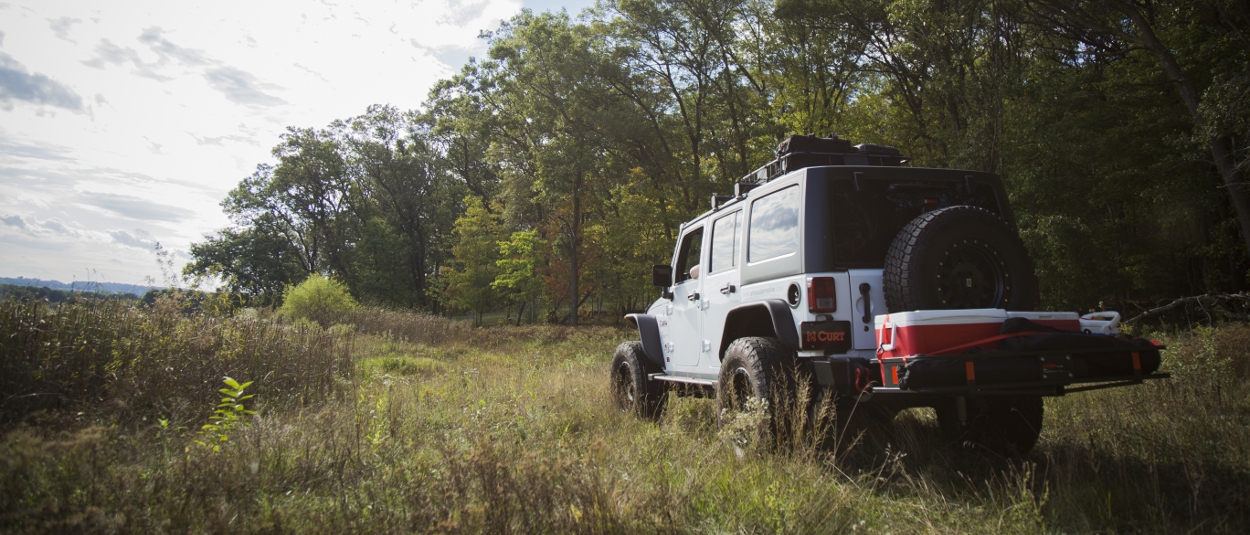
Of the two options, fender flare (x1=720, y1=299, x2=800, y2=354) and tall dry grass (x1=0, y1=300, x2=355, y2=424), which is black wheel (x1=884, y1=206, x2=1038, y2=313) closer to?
fender flare (x1=720, y1=299, x2=800, y2=354)

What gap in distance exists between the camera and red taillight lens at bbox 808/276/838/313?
12.4ft

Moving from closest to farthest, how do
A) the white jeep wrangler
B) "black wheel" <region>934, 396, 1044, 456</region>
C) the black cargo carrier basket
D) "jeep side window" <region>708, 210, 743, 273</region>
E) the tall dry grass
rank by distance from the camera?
the black cargo carrier basket → the white jeep wrangler → "black wheel" <region>934, 396, 1044, 456</region> → the tall dry grass → "jeep side window" <region>708, 210, 743, 273</region>

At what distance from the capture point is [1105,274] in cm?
1489

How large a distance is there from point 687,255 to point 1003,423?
3166 millimetres

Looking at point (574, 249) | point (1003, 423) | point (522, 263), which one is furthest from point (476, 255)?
point (1003, 423)

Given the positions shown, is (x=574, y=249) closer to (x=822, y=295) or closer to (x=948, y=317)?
(x=822, y=295)

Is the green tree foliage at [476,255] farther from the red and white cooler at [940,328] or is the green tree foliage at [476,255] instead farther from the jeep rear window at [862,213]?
the red and white cooler at [940,328]

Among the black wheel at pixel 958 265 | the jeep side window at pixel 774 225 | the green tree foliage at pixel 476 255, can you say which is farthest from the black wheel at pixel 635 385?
the green tree foliage at pixel 476 255

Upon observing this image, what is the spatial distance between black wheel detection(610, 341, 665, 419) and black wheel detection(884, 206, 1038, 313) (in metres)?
2.97

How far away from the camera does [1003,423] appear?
4.45m

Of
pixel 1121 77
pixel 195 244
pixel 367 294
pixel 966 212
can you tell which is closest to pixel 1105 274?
pixel 1121 77

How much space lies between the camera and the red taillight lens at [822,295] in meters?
3.77

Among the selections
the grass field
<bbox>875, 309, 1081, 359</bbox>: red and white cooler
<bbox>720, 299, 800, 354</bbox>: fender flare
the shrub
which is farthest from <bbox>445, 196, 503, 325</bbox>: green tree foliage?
<bbox>875, 309, 1081, 359</bbox>: red and white cooler

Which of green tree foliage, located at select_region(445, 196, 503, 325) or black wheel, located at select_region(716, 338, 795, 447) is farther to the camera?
green tree foliage, located at select_region(445, 196, 503, 325)
